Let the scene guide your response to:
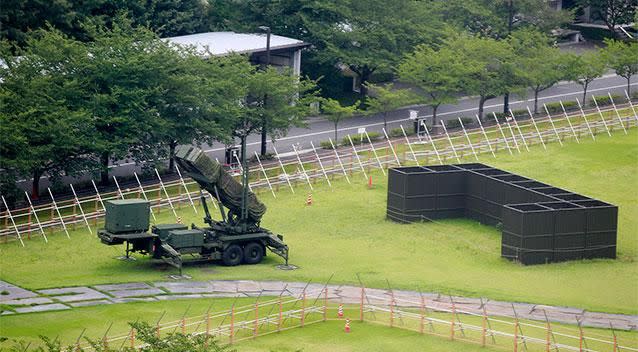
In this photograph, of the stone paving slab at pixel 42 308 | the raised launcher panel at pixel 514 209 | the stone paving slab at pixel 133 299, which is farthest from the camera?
the raised launcher panel at pixel 514 209

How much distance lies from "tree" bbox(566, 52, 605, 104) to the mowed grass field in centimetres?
1770

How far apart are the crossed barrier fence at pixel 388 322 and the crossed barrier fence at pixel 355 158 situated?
14669 millimetres

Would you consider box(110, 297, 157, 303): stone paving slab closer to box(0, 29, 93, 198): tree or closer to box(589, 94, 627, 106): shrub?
box(0, 29, 93, 198): tree

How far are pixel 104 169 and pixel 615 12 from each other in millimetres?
57183

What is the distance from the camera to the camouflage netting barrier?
2520 inches

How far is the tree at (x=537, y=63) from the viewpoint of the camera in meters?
96.4

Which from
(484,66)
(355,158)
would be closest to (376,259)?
(355,158)

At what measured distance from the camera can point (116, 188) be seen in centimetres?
7894

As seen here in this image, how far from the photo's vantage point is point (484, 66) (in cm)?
9556

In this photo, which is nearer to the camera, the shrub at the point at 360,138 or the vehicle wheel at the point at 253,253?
the vehicle wheel at the point at 253,253

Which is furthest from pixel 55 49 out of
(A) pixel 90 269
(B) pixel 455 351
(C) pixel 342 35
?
(B) pixel 455 351

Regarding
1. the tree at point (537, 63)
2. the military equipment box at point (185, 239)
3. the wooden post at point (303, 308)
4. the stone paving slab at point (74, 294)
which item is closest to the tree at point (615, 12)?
the tree at point (537, 63)

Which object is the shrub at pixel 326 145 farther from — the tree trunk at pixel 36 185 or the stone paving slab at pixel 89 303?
the stone paving slab at pixel 89 303

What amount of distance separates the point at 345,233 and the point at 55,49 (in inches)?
764
